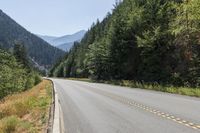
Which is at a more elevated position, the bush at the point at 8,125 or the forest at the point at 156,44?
the forest at the point at 156,44

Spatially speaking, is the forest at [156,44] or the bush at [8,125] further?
the forest at [156,44]

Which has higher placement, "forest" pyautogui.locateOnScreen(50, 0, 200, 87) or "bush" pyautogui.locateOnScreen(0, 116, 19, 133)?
"forest" pyautogui.locateOnScreen(50, 0, 200, 87)

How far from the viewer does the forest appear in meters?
43.6

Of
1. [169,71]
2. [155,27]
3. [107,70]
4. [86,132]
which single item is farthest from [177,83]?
[86,132]

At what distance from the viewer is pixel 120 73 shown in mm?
68312

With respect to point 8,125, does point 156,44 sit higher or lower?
higher

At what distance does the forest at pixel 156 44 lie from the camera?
43594mm

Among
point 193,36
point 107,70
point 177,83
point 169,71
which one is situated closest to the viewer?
point 193,36

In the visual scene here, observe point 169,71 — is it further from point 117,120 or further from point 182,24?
point 117,120

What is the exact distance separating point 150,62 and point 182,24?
982 cm

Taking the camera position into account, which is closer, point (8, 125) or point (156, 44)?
point (8, 125)

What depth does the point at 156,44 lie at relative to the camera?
5200 cm

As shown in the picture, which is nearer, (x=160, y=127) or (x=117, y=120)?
(x=160, y=127)

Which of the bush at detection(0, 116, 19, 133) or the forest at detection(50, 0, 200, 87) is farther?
the forest at detection(50, 0, 200, 87)
